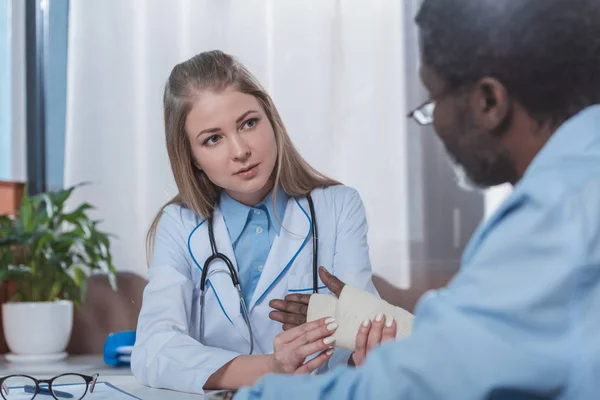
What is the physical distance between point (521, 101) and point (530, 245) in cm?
13

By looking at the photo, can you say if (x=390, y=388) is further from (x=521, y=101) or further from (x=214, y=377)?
(x=214, y=377)

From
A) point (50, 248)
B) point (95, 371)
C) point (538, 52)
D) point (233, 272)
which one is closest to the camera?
point (538, 52)

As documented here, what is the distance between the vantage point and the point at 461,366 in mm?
344

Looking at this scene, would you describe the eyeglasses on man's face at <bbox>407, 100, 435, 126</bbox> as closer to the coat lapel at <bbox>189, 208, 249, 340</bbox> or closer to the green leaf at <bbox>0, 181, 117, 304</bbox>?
the coat lapel at <bbox>189, 208, 249, 340</bbox>

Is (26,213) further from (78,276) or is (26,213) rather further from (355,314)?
(355,314)

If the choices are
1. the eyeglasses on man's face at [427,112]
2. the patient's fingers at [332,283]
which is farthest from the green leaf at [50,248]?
the eyeglasses on man's face at [427,112]

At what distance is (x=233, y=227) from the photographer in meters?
1.03

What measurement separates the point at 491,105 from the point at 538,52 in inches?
1.5

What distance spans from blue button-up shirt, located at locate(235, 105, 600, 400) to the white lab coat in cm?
59

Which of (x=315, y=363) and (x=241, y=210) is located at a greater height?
(x=241, y=210)

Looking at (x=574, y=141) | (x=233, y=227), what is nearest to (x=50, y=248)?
(x=233, y=227)

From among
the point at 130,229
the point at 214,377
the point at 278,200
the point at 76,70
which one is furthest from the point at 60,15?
the point at 214,377

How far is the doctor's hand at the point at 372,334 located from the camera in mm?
691

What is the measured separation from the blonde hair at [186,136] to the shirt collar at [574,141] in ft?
2.10
